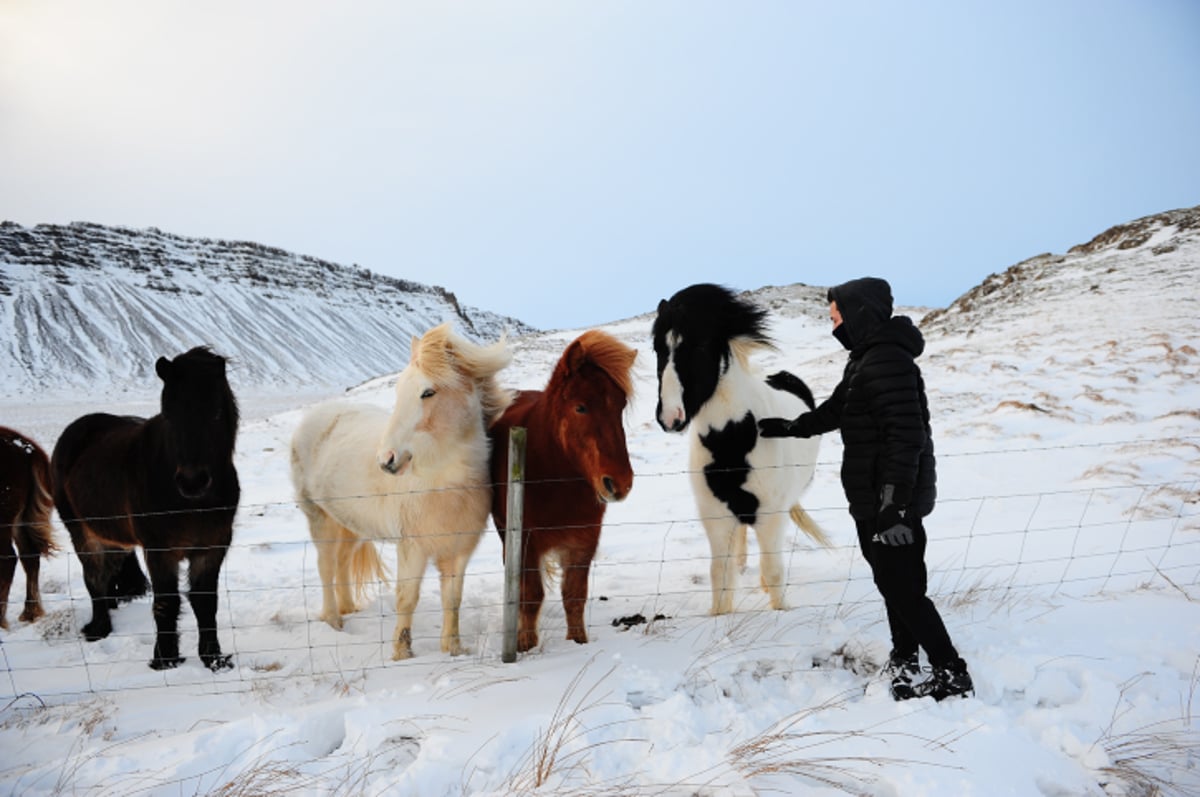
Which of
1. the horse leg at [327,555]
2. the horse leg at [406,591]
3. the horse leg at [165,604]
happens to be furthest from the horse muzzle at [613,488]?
the horse leg at [165,604]

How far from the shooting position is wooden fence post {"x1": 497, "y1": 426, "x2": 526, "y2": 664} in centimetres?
323

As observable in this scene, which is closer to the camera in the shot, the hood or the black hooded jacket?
the black hooded jacket

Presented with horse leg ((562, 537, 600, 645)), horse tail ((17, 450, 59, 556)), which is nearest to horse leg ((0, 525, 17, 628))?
horse tail ((17, 450, 59, 556))

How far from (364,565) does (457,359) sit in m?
2.18

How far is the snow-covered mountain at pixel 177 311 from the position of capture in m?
62.5

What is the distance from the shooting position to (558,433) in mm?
3436

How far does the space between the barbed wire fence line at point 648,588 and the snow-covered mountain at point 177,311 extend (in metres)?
54.9

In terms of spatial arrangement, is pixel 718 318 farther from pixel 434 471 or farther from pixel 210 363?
pixel 210 363

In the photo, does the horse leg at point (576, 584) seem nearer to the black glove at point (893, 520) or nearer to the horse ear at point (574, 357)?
the horse ear at point (574, 357)

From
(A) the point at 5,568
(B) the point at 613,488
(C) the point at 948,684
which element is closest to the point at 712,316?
(B) the point at 613,488

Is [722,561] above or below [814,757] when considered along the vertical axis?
above

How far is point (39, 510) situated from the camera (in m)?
4.96

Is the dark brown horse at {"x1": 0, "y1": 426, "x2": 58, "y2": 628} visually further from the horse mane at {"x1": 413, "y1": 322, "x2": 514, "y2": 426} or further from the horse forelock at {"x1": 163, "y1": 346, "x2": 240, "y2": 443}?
the horse mane at {"x1": 413, "y1": 322, "x2": 514, "y2": 426}

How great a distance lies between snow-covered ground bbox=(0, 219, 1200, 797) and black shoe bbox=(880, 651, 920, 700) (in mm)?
100
